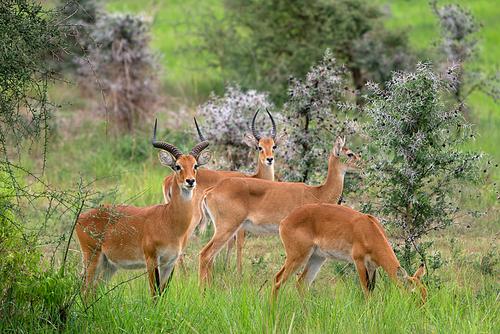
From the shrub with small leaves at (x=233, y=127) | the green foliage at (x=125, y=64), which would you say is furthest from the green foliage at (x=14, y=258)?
the green foliage at (x=125, y=64)

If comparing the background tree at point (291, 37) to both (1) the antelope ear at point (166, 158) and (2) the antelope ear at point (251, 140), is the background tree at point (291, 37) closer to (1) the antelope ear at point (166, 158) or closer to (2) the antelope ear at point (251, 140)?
(2) the antelope ear at point (251, 140)

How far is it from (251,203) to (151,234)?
1.71 meters

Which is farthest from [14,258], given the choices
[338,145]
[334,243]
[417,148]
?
[338,145]

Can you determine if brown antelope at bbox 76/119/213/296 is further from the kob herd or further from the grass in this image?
the grass

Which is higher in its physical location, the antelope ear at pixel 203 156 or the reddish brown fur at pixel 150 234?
the antelope ear at pixel 203 156

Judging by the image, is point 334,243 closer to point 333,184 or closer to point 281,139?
point 333,184

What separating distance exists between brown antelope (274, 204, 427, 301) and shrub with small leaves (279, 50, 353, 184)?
2.22 meters

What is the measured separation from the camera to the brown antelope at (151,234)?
4.96m

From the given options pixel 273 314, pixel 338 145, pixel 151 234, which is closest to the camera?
pixel 273 314

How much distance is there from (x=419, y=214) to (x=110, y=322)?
3331mm

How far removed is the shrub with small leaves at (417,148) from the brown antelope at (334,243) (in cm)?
65

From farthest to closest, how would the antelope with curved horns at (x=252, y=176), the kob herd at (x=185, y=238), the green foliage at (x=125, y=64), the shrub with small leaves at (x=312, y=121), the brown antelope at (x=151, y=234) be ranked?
the green foliage at (x=125, y=64) < the shrub with small leaves at (x=312, y=121) < the antelope with curved horns at (x=252, y=176) < the brown antelope at (x=151, y=234) < the kob herd at (x=185, y=238)

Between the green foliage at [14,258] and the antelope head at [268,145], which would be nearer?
the green foliage at [14,258]

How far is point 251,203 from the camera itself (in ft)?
21.1
